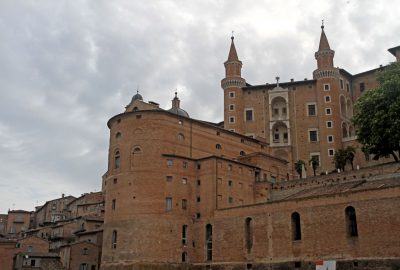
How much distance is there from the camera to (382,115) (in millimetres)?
40125

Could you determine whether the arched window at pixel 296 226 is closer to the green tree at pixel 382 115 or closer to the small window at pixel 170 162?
the green tree at pixel 382 115

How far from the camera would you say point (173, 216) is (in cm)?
4978

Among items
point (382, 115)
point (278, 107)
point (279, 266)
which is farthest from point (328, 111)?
point (279, 266)

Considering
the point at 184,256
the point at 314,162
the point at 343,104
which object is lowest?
the point at 184,256

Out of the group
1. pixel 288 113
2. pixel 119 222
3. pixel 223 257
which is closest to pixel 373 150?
pixel 223 257

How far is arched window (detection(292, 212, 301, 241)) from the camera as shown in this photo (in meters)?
40.3

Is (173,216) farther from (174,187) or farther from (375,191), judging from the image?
(375,191)

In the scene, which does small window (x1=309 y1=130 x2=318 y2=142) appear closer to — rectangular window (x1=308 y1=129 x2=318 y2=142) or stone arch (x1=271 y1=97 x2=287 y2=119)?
rectangular window (x1=308 y1=129 x2=318 y2=142)

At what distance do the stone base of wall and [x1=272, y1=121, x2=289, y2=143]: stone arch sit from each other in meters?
32.6

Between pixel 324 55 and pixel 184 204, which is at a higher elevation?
pixel 324 55

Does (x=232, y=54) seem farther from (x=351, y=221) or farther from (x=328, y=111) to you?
(x=351, y=221)

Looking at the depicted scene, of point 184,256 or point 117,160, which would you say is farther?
point 117,160

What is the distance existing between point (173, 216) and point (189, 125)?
1091cm

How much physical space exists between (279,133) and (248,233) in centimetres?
3473
